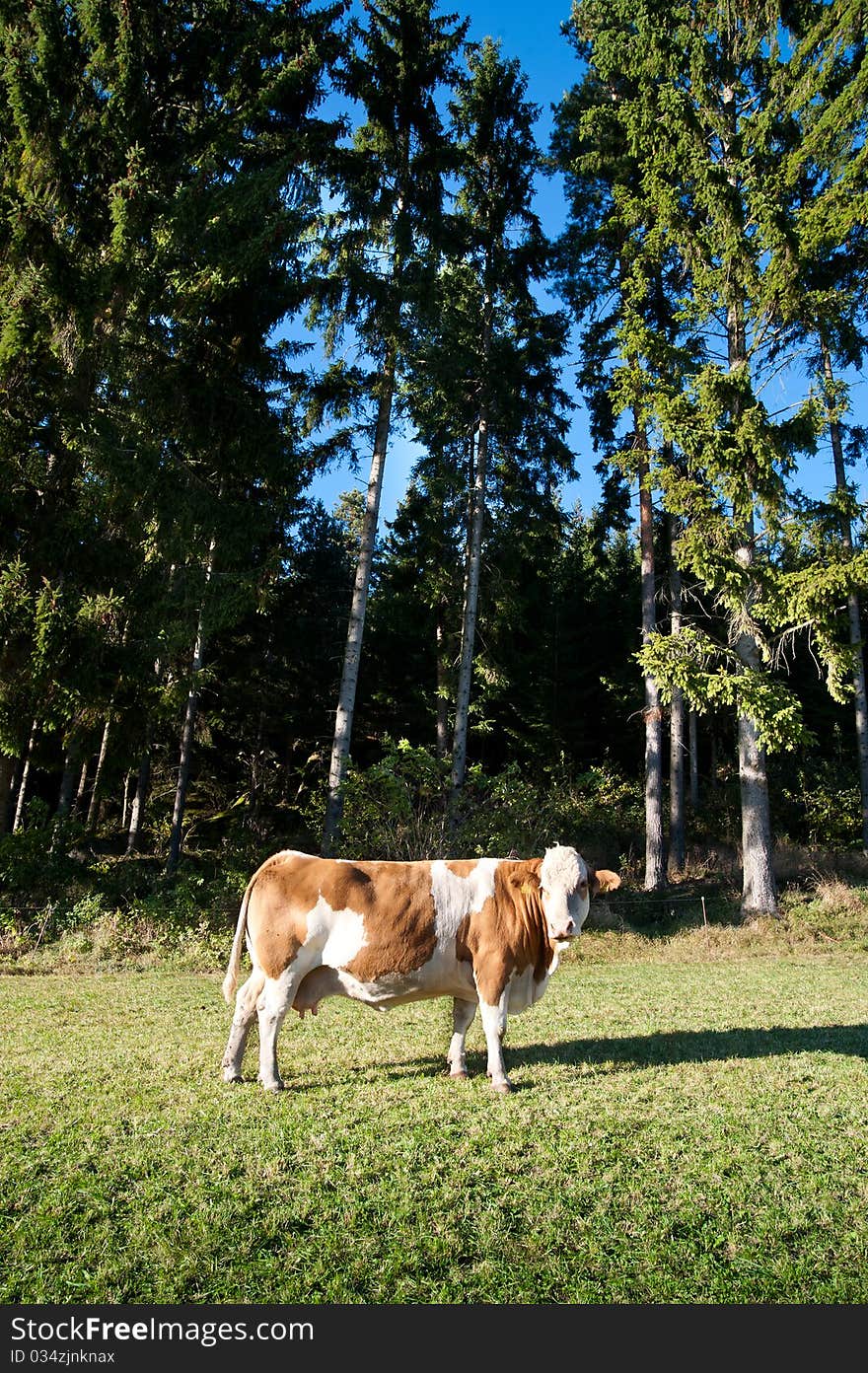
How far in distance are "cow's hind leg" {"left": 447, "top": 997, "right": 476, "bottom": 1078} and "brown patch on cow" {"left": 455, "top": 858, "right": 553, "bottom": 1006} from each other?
13.8 inches

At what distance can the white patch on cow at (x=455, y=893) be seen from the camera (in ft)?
18.3

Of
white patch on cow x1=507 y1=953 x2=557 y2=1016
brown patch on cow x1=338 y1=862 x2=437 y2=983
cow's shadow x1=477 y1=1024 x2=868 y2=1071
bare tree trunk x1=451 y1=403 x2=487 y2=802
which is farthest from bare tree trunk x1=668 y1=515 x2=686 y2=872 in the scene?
brown patch on cow x1=338 y1=862 x2=437 y2=983

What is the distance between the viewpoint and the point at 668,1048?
6391mm

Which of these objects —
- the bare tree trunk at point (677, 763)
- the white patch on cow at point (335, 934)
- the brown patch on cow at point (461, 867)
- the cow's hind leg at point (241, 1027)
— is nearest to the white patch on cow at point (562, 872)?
the brown patch on cow at point (461, 867)

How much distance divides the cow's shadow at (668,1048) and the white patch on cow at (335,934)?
1.01 meters

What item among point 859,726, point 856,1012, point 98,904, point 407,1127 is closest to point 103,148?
point 98,904

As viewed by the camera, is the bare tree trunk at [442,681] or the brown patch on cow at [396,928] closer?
the brown patch on cow at [396,928]

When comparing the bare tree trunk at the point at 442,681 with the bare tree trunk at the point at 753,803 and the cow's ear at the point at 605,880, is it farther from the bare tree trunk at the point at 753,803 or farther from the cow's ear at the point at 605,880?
the cow's ear at the point at 605,880

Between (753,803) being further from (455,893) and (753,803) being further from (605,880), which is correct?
(455,893)

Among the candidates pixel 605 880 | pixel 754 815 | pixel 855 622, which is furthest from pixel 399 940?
pixel 855 622

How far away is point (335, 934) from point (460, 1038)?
4.07ft

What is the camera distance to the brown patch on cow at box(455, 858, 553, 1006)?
548 cm

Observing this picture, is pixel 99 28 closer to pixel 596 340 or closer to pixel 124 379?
pixel 124 379

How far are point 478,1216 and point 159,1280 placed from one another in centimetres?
133
